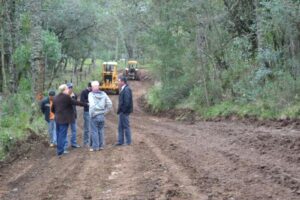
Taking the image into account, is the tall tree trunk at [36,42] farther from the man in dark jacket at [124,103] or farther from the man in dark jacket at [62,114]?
the man in dark jacket at [124,103]

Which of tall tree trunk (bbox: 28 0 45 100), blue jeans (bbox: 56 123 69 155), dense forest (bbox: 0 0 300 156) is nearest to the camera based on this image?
blue jeans (bbox: 56 123 69 155)

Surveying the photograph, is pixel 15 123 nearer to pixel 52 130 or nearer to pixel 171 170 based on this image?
pixel 52 130

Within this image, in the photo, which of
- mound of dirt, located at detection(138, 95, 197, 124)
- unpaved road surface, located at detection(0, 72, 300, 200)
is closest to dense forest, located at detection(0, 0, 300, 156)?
mound of dirt, located at detection(138, 95, 197, 124)

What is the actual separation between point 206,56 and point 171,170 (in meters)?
15.3

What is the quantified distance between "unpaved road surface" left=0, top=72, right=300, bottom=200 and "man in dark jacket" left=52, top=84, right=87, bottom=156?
42 cm

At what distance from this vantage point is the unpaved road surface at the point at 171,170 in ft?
27.2

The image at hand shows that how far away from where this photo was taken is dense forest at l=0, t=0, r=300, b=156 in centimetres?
1875

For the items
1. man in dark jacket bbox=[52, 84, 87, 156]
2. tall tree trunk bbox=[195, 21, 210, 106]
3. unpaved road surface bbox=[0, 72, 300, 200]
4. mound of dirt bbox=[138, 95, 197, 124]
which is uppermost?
tall tree trunk bbox=[195, 21, 210, 106]

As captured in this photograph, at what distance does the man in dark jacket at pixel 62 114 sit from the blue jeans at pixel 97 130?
64 centimetres

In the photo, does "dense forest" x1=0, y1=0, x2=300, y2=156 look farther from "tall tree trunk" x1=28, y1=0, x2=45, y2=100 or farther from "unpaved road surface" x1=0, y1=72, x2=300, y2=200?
"unpaved road surface" x1=0, y1=72, x2=300, y2=200

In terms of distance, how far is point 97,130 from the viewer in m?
14.1

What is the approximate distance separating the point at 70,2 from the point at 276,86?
27098 millimetres

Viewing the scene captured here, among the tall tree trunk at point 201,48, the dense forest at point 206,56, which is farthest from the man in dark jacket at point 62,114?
the tall tree trunk at point 201,48

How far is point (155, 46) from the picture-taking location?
2864cm
